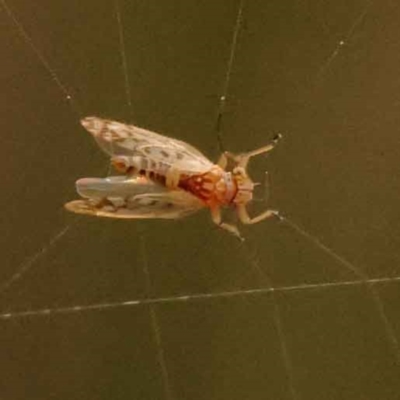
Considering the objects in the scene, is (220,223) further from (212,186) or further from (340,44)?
(340,44)

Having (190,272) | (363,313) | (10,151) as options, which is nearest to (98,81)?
(10,151)

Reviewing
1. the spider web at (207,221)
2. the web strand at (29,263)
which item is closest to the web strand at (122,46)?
the spider web at (207,221)

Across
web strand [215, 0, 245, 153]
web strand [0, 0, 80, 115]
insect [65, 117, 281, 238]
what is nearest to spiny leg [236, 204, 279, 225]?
insect [65, 117, 281, 238]

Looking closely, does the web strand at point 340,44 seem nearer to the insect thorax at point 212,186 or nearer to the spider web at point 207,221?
the spider web at point 207,221

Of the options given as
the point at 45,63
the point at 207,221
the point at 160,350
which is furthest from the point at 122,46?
the point at 160,350

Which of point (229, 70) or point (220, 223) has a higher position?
point (229, 70)

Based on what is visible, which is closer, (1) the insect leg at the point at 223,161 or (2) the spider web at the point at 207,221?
(1) the insect leg at the point at 223,161
